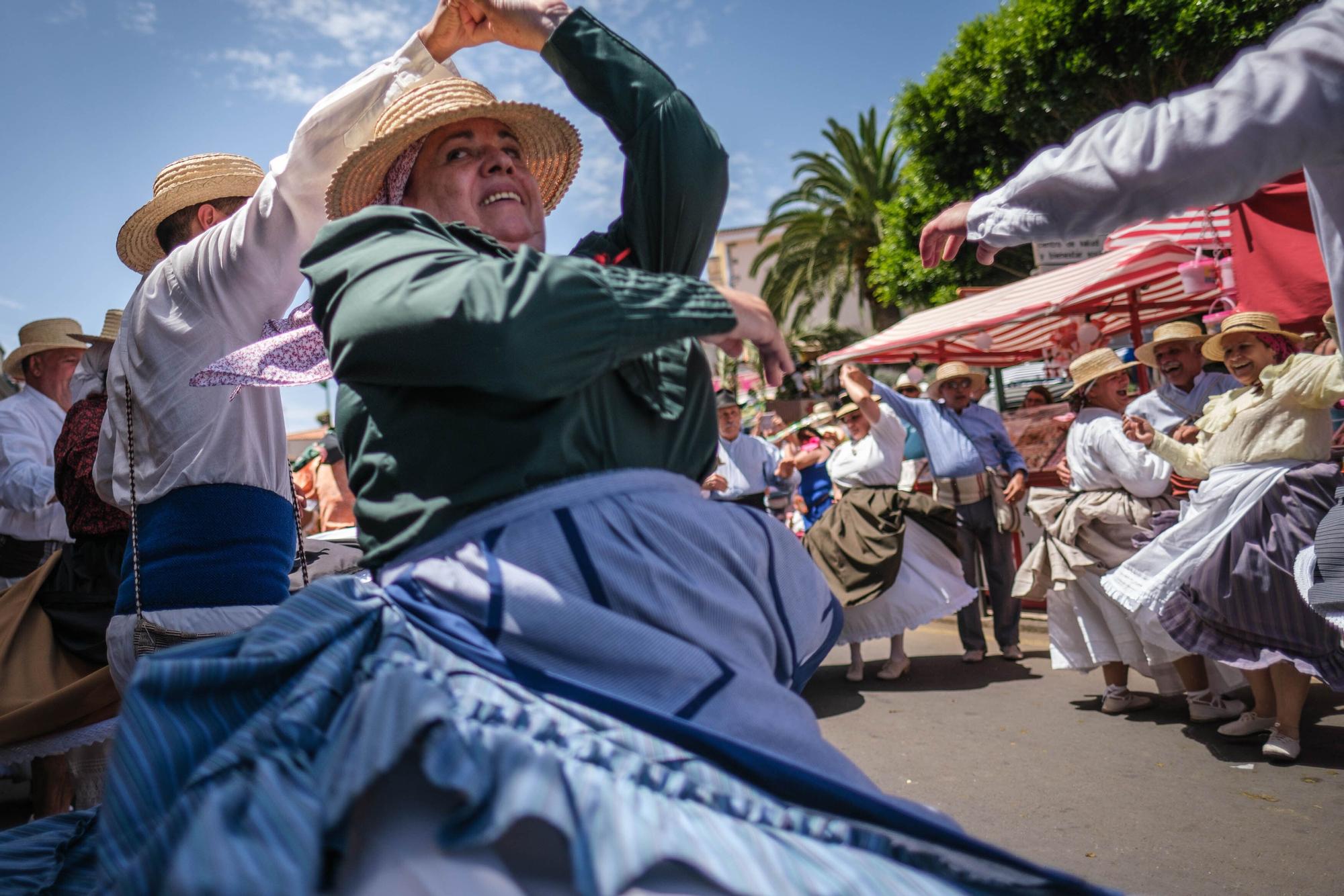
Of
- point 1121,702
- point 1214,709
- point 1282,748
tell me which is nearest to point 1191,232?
point 1121,702

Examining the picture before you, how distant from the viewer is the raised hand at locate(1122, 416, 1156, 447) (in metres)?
5.25

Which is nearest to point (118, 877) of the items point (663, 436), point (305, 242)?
point (663, 436)

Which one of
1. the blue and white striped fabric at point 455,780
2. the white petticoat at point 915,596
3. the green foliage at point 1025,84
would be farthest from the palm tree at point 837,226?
the blue and white striped fabric at point 455,780

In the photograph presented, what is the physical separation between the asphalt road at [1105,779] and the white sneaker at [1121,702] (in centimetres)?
8

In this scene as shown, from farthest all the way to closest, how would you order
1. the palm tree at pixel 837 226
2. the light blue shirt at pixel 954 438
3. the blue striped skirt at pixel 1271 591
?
1. the palm tree at pixel 837 226
2. the light blue shirt at pixel 954 438
3. the blue striped skirt at pixel 1271 591

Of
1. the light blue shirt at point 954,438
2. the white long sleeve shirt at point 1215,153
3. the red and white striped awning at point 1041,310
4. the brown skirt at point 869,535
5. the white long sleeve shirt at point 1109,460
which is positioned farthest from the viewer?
the red and white striped awning at point 1041,310

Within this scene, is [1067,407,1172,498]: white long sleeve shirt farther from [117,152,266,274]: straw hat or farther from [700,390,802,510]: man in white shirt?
[117,152,266,274]: straw hat

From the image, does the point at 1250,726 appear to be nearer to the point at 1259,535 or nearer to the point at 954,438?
the point at 1259,535

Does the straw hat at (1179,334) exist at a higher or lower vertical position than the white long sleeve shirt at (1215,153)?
lower

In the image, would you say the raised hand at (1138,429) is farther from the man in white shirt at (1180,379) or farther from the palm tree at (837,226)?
the palm tree at (837,226)

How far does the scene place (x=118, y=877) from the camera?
36.7 inches

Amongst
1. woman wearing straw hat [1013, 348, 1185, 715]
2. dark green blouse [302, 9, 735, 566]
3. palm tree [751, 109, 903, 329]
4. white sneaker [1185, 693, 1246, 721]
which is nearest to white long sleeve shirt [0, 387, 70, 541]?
dark green blouse [302, 9, 735, 566]

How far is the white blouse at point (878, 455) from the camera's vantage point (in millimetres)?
7496

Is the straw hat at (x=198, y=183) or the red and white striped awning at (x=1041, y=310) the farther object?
the red and white striped awning at (x=1041, y=310)
